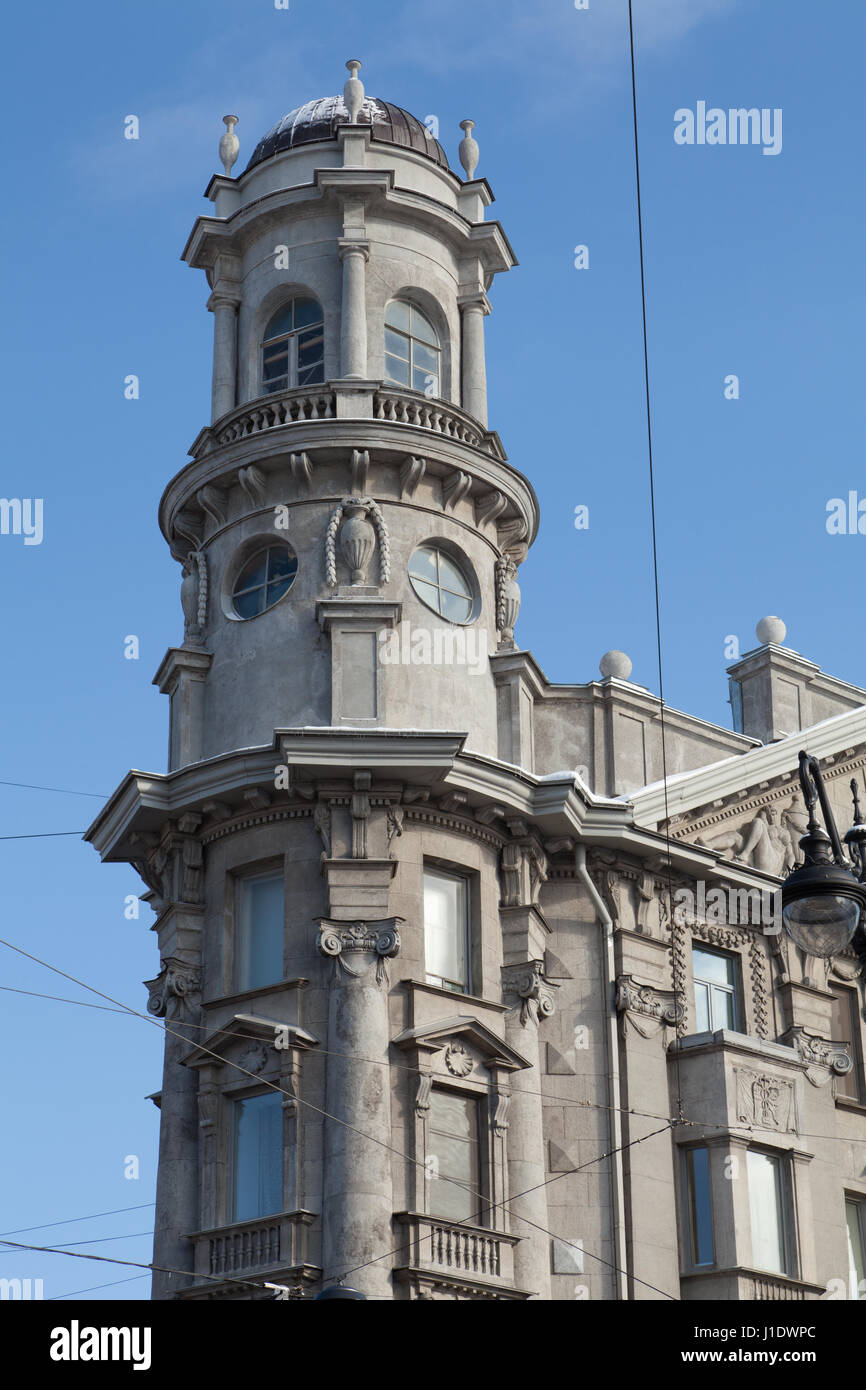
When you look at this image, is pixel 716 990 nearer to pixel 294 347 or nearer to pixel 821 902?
pixel 294 347

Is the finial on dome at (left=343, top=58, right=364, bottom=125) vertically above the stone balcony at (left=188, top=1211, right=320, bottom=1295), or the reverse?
the finial on dome at (left=343, top=58, right=364, bottom=125)

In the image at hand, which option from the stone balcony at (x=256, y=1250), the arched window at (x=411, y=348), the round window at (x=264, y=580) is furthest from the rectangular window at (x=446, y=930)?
the arched window at (x=411, y=348)

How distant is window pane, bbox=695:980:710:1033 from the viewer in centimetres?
3553

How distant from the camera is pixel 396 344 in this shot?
3644 centimetres

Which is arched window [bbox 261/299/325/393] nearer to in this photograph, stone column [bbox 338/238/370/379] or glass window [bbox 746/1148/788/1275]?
stone column [bbox 338/238/370/379]

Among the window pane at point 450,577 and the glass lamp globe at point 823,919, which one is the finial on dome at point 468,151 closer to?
the window pane at point 450,577

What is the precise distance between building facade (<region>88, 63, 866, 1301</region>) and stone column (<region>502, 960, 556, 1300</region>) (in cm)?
6

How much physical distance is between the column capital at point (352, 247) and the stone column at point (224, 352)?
2442 mm

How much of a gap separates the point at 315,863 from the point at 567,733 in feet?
20.4

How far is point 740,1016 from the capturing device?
119 feet

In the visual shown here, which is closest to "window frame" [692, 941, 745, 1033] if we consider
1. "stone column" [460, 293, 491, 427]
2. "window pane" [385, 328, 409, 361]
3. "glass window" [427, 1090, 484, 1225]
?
"glass window" [427, 1090, 484, 1225]

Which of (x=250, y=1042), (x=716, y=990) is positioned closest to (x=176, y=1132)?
(x=250, y=1042)
